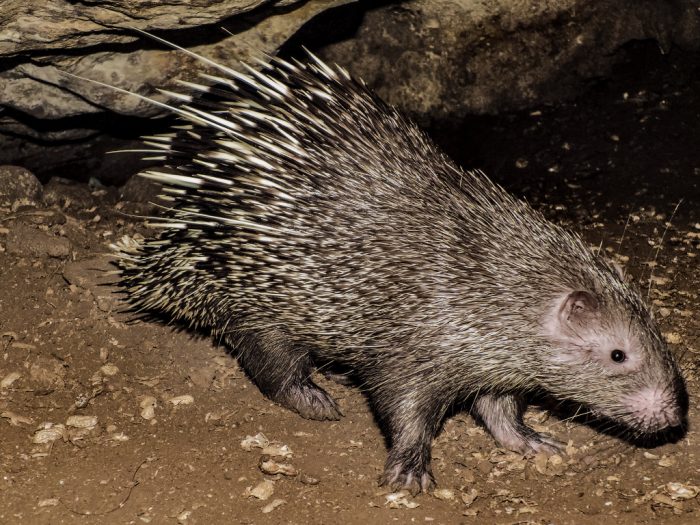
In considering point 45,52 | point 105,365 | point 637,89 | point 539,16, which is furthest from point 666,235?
point 45,52

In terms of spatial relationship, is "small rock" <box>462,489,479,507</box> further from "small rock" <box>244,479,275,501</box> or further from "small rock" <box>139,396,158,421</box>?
"small rock" <box>139,396,158,421</box>

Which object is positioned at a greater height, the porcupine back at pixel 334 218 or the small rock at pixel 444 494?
the porcupine back at pixel 334 218

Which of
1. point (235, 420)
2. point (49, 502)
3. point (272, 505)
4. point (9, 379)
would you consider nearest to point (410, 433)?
point (272, 505)

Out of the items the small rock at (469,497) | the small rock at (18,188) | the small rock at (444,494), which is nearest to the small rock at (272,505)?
the small rock at (444,494)

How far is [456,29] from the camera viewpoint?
22.5ft

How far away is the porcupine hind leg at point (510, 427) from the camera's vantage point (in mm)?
4293

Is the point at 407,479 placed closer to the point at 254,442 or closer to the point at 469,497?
the point at 469,497

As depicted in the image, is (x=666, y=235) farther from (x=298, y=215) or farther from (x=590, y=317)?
(x=298, y=215)

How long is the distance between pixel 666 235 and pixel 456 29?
2.33 m

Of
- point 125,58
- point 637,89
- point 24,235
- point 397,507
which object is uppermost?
point 637,89

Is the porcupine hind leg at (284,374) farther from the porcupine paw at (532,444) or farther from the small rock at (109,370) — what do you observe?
the porcupine paw at (532,444)

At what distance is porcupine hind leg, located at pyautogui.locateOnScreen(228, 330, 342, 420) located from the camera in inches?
179

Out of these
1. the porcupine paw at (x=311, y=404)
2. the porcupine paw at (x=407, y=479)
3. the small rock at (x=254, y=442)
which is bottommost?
the small rock at (x=254, y=442)

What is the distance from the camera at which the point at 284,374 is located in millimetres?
4562
